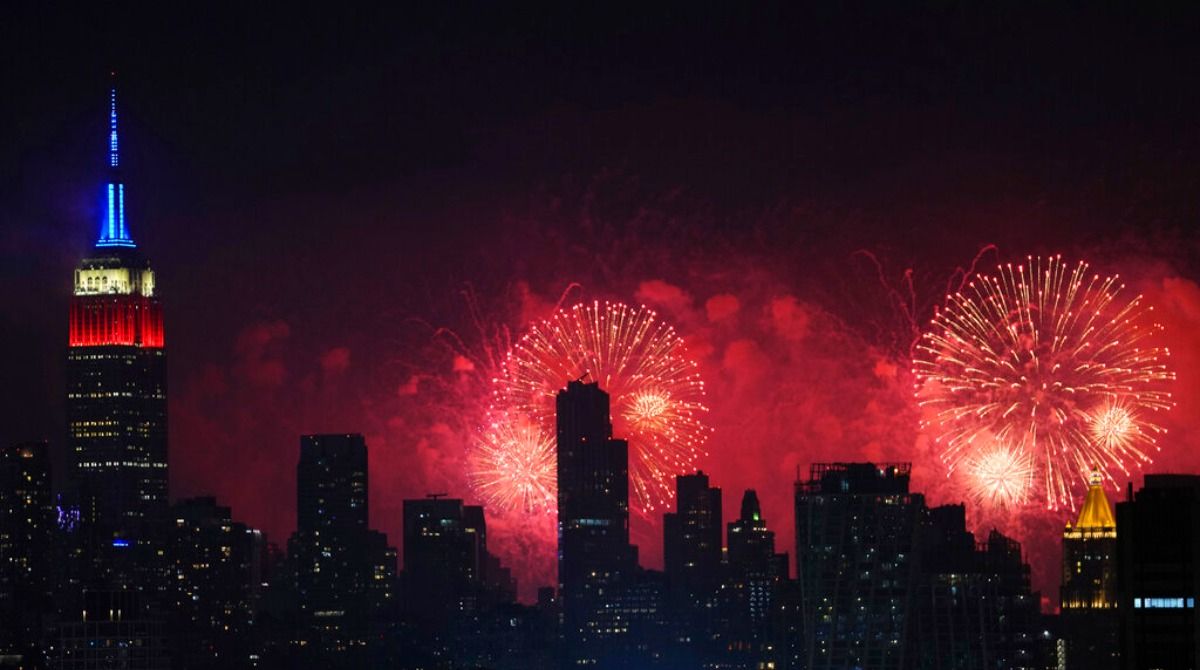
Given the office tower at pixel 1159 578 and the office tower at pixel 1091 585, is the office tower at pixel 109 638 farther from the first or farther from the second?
the office tower at pixel 1159 578

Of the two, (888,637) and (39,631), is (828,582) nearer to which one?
(888,637)

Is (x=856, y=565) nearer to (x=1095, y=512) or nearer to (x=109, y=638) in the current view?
(x=1095, y=512)

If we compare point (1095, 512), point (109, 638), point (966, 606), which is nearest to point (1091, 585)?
point (1095, 512)

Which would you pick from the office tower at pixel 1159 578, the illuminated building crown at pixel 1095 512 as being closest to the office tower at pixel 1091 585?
the illuminated building crown at pixel 1095 512

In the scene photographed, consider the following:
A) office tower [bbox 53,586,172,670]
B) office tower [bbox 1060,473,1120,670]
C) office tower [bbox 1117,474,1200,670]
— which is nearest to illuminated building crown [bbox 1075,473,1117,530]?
office tower [bbox 1060,473,1120,670]

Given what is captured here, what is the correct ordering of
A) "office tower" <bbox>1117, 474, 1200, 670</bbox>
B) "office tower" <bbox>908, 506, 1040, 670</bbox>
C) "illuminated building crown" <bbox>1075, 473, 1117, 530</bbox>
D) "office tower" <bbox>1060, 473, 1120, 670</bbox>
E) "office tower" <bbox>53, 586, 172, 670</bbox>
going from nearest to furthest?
"office tower" <bbox>1117, 474, 1200, 670</bbox>, "illuminated building crown" <bbox>1075, 473, 1117, 530</bbox>, "office tower" <bbox>1060, 473, 1120, 670</bbox>, "office tower" <bbox>908, 506, 1040, 670</bbox>, "office tower" <bbox>53, 586, 172, 670</bbox>

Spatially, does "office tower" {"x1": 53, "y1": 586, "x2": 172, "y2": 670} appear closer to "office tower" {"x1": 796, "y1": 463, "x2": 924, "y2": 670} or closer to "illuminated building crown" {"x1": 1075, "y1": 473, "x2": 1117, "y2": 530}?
"office tower" {"x1": 796, "y1": 463, "x2": 924, "y2": 670}
